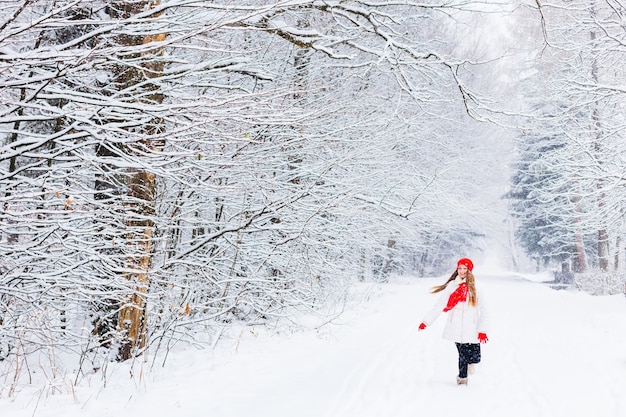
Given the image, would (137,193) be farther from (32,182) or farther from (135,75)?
(32,182)

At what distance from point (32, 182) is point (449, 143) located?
14.6m

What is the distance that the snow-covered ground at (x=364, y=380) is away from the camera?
4668mm

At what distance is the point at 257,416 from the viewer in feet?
14.5

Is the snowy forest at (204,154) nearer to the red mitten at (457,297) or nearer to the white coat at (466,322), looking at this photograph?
the red mitten at (457,297)

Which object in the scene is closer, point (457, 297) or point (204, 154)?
point (204, 154)

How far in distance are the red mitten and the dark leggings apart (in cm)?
47

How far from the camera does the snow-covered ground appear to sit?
4668 mm

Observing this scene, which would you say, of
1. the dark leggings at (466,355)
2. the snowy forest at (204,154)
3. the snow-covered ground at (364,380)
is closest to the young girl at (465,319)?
the dark leggings at (466,355)

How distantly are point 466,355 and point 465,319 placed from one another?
422 millimetres

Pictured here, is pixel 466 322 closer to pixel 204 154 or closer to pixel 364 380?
pixel 364 380

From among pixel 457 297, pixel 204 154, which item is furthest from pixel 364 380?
pixel 204 154

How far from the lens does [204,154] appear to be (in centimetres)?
480

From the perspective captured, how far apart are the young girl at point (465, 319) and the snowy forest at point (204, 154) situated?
68.7 inches

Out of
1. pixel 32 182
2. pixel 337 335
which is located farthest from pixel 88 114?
pixel 337 335
